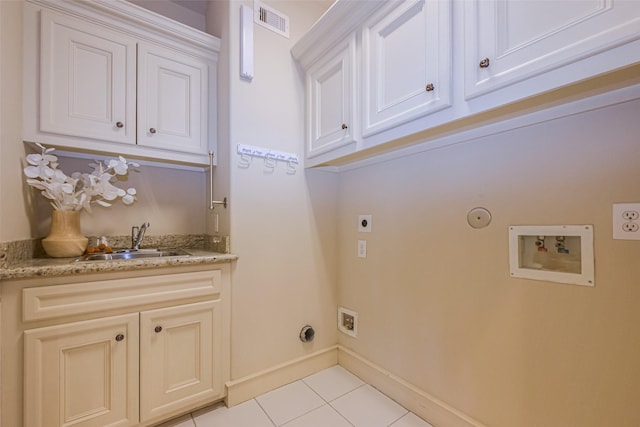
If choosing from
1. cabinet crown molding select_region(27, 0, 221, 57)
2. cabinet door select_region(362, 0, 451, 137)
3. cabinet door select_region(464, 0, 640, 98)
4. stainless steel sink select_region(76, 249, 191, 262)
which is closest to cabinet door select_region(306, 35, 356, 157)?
cabinet door select_region(362, 0, 451, 137)

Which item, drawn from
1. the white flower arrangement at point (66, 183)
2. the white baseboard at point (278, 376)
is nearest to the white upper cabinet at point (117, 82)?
the white flower arrangement at point (66, 183)

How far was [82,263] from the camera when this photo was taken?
4.03 ft

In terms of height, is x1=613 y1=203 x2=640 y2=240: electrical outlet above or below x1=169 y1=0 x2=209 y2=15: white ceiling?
below

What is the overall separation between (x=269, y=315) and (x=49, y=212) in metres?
1.48

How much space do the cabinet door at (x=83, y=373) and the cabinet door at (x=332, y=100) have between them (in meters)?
1.49

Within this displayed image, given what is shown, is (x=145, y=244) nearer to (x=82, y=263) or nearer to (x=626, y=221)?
(x=82, y=263)

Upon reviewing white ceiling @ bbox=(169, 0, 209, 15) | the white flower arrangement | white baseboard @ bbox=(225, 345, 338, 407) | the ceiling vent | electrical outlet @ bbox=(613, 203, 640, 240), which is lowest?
white baseboard @ bbox=(225, 345, 338, 407)

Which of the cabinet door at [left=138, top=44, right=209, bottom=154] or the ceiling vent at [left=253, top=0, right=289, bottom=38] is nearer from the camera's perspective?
the cabinet door at [left=138, top=44, right=209, bottom=154]

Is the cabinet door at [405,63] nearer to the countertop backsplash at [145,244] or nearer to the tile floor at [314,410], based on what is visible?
the countertop backsplash at [145,244]

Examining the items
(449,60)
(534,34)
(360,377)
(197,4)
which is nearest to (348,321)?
(360,377)

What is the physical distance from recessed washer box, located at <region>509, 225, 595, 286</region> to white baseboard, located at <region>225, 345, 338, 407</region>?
4.80 ft

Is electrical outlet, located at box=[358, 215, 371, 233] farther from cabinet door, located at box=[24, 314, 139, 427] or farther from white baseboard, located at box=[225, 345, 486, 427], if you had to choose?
cabinet door, located at box=[24, 314, 139, 427]

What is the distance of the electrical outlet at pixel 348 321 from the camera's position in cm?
200

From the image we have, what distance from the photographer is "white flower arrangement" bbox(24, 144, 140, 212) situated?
1.35m
